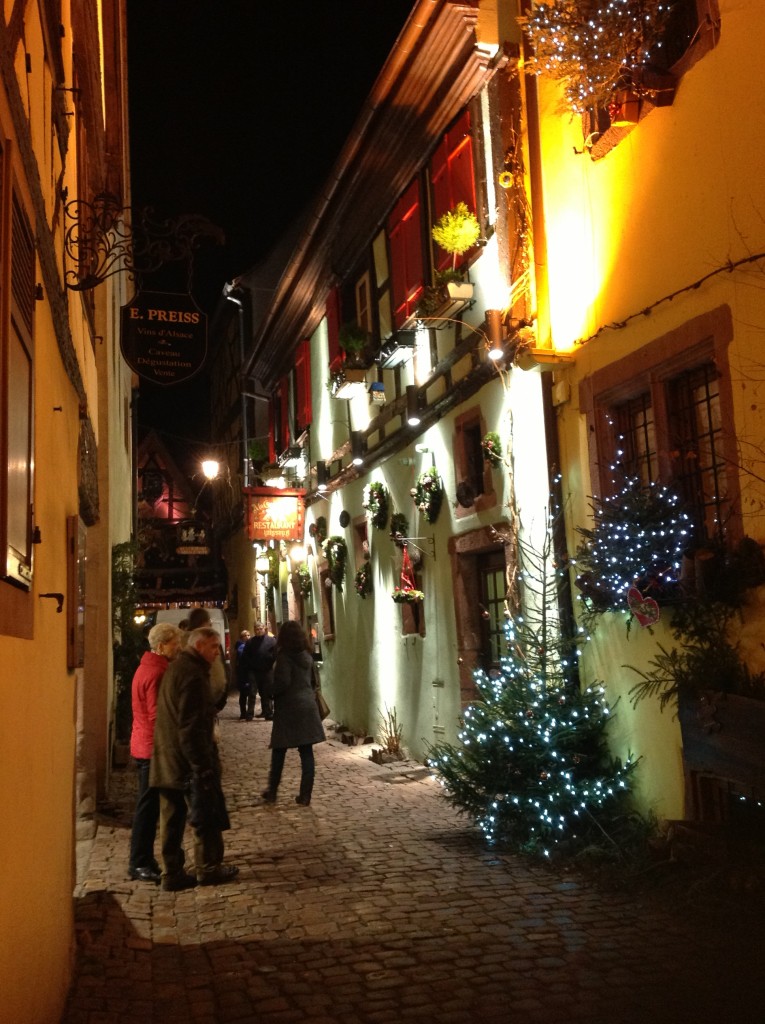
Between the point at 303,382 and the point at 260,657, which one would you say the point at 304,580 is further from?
the point at 303,382

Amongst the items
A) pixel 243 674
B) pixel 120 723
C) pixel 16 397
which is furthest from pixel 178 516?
pixel 16 397

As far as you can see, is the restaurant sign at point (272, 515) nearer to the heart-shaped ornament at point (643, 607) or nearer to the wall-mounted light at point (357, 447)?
the wall-mounted light at point (357, 447)

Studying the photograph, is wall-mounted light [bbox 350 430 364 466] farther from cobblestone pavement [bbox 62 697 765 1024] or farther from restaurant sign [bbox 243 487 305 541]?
cobblestone pavement [bbox 62 697 765 1024]

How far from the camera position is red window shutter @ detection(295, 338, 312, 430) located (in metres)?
18.8

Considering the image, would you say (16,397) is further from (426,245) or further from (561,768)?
(426,245)

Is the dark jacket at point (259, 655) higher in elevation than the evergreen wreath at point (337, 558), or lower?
lower

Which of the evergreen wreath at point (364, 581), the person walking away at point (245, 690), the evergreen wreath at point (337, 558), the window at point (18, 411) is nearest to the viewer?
the window at point (18, 411)

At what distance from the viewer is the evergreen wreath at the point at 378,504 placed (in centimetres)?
1309

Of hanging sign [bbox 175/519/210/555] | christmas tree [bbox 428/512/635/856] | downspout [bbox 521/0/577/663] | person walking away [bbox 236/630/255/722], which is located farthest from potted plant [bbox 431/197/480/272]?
hanging sign [bbox 175/519/210/555]

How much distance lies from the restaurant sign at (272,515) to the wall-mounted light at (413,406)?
6.39 m

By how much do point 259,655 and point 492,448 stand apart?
857 centimetres

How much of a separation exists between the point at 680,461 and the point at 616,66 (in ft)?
9.24

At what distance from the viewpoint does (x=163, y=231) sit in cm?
668

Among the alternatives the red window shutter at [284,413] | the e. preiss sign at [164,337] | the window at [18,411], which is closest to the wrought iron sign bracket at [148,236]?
the e. preiss sign at [164,337]
